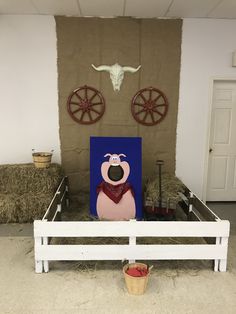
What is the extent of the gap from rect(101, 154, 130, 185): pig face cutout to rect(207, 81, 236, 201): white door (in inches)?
67.8

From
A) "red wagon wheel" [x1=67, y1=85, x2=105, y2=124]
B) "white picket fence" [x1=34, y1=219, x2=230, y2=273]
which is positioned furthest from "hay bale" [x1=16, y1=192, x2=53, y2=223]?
"red wagon wheel" [x1=67, y1=85, x2=105, y2=124]

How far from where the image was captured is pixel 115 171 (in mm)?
3658

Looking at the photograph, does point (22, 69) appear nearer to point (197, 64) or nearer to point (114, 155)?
point (114, 155)

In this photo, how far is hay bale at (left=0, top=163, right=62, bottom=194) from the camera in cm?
400

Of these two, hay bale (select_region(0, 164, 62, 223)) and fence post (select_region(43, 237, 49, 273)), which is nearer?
fence post (select_region(43, 237, 49, 273))

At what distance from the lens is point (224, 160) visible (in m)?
4.71

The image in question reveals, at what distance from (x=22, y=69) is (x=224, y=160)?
3.37 m

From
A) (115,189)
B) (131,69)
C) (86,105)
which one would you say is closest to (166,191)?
(115,189)

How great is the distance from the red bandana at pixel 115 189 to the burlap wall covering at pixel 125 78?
0.93 m

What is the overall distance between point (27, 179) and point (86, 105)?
4.43 feet

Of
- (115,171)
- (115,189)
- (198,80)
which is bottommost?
(115,189)

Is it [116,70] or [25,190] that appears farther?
[116,70]

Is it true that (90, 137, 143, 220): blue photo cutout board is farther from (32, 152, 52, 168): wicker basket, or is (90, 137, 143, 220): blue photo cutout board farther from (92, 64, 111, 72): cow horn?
(92, 64, 111, 72): cow horn

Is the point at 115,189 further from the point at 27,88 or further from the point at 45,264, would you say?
the point at 27,88
